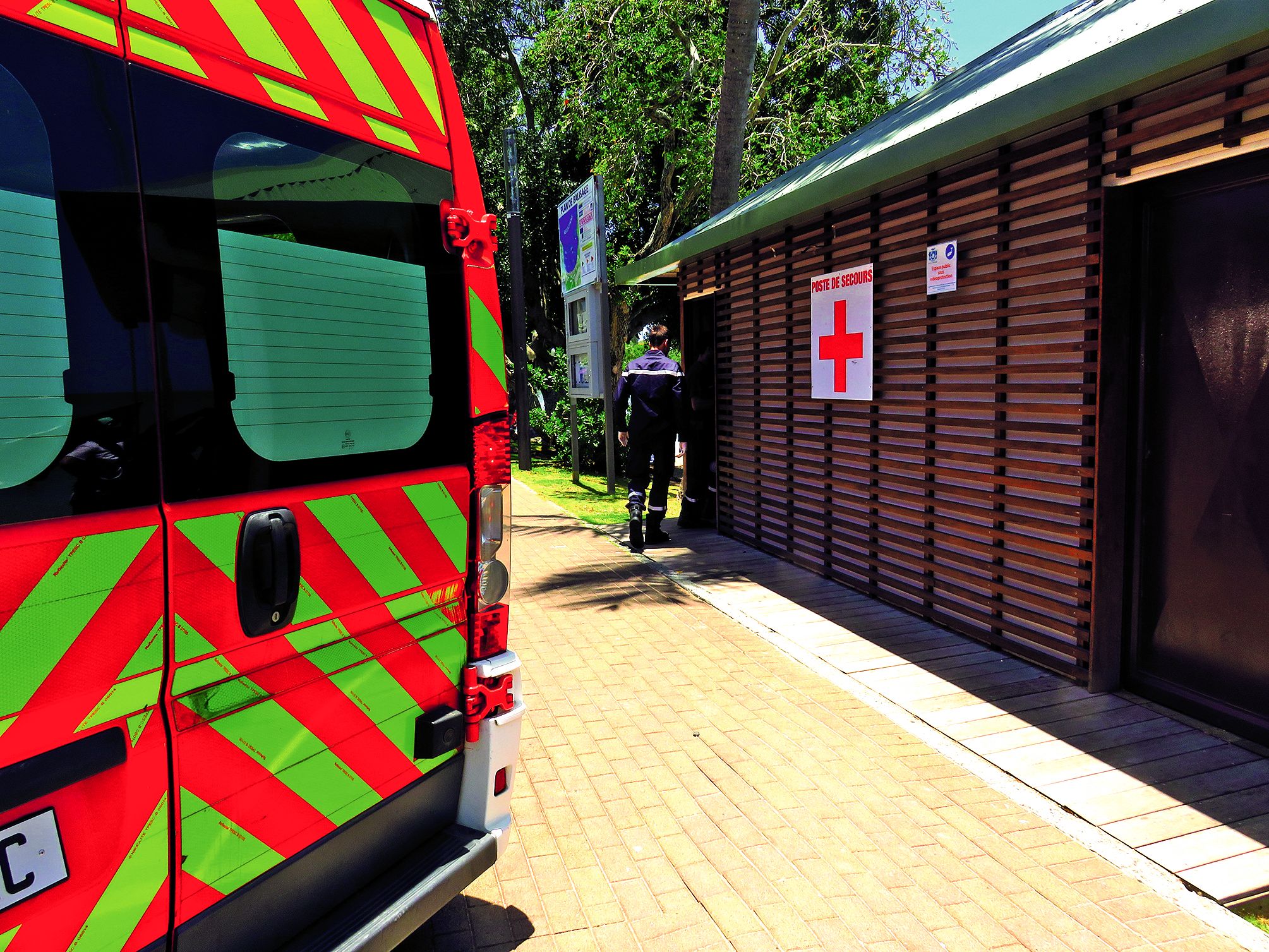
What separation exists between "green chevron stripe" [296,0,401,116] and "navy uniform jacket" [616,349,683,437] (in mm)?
6377

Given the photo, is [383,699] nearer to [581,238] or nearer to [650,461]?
[650,461]

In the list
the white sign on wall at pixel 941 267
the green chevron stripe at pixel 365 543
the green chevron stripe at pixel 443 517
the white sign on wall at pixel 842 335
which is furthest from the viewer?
the white sign on wall at pixel 842 335

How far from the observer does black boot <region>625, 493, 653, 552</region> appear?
8.97 meters

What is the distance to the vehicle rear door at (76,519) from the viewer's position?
1.52 meters

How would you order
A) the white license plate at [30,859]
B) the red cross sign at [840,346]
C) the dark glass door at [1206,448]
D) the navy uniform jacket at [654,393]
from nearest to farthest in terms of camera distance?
the white license plate at [30,859] < the dark glass door at [1206,448] < the red cross sign at [840,346] < the navy uniform jacket at [654,393]

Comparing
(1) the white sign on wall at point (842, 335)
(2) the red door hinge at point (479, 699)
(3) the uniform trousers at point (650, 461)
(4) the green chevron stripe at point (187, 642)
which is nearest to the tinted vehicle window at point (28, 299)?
(4) the green chevron stripe at point (187, 642)

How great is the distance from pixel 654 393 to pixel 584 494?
16.5 ft

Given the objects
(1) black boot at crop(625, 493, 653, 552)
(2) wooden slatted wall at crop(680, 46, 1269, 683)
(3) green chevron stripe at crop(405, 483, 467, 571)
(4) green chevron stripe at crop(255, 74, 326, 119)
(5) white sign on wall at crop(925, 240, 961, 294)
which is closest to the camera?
(4) green chevron stripe at crop(255, 74, 326, 119)

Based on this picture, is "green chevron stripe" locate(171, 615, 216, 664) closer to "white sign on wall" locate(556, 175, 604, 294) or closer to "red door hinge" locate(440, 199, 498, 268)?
"red door hinge" locate(440, 199, 498, 268)

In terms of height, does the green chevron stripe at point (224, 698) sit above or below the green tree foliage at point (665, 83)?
below

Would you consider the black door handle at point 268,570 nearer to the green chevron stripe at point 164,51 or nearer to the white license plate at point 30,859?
the white license plate at point 30,859

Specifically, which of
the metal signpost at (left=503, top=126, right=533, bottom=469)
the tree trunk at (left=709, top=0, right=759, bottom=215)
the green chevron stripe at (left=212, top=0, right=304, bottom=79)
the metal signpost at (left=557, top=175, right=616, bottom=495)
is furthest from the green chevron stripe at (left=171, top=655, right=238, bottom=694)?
the metal signpost at (left=503, top=126, right=533, bottom=469)

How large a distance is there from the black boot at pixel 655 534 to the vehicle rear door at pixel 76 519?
747cm

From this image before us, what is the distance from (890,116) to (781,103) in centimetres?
1106
